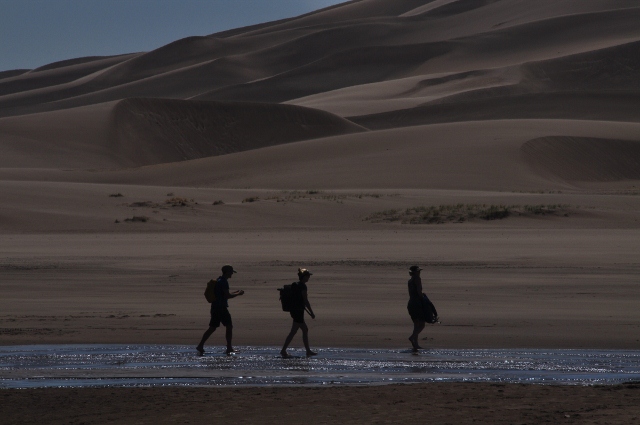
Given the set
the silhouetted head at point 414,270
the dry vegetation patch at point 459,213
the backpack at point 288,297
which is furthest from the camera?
the dry vegetation patch at point 459,213

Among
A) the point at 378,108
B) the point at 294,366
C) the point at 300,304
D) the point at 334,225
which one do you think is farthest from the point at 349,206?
the point at 378,108

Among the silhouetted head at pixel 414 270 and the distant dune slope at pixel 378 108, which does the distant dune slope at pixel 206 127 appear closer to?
the distant dune slope at pixel 378 108

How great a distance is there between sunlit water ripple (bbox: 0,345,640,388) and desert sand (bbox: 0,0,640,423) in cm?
52

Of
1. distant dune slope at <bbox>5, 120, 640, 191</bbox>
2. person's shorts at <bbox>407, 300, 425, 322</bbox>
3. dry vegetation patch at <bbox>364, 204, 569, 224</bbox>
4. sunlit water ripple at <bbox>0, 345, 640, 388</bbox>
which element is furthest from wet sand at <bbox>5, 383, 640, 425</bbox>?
distant dune slope at <bbox>5, 120, 640, 191</bbox>

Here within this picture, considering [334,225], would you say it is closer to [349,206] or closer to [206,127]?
[349,206]

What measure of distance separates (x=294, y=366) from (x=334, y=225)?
21.4 metres

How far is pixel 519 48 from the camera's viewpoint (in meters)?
152

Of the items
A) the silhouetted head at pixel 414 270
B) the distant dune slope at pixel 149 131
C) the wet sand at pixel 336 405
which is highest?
the distant dune slope at pixel 149 131

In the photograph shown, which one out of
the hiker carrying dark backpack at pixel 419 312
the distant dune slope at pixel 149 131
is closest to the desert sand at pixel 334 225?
the distant dune slope at pixel 149 131

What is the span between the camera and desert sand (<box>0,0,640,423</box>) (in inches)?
497

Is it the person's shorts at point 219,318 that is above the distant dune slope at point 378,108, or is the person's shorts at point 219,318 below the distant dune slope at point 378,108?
below

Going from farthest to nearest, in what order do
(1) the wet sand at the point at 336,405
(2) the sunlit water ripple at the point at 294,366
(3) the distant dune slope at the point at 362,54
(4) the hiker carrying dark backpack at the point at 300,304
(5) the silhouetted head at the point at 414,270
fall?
(3) the distant dune slope at the point at 362,54, (5) the silhouetted head at the point at 414,270, (4) the hiker carrying dark backpack at the point at 300,304, (2) the sunlit water ripple at the point at 294,366, (1) the wet sand at the point at 336,405

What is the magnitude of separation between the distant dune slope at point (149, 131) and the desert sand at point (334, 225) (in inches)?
7.2

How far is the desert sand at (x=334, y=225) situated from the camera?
1262 cm
